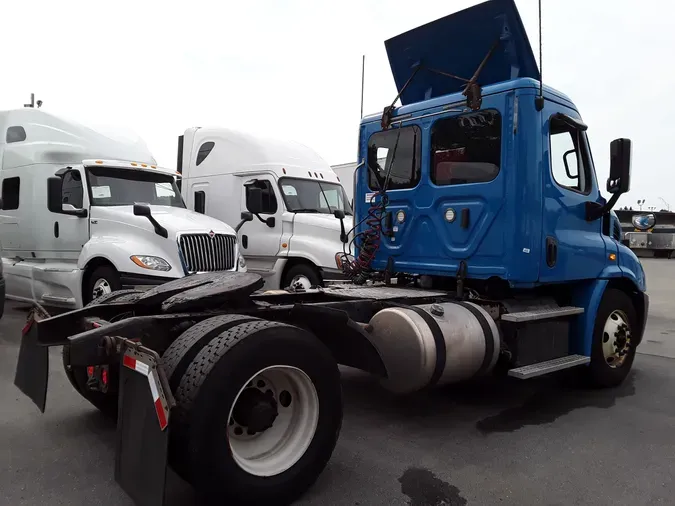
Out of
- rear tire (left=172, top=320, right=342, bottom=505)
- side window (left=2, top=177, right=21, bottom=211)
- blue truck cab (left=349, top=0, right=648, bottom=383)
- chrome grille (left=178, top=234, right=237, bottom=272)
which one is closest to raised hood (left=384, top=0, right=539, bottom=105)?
blue truck cab (left=349, top=0, right=648, bottom=383)

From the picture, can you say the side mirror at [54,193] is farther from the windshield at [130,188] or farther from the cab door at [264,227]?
the cab door at [264,227]

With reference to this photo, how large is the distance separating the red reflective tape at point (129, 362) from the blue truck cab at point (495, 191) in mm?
3047

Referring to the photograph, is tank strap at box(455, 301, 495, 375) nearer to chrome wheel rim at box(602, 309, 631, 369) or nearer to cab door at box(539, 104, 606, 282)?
cab door at box(539, 104, 606, 282)

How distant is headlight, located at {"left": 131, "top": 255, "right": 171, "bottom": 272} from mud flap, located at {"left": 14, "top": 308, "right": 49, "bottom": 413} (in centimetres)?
378

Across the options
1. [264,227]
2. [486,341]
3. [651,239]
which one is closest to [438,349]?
[486,341]

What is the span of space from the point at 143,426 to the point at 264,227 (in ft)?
24.3

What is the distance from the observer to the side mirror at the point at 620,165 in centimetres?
502

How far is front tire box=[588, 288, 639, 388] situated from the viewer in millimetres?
5359

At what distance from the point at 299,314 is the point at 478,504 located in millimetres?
1575

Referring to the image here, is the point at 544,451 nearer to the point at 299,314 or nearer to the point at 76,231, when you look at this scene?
the point at 299,314

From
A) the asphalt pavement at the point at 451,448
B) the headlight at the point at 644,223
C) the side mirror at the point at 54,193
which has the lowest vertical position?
the asphalt pavement at the point at 451,448

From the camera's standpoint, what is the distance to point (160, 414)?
2.54m

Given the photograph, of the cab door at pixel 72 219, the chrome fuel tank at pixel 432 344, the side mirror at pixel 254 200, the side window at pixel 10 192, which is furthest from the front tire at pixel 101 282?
the chrome fuel tank at pixel 432 344

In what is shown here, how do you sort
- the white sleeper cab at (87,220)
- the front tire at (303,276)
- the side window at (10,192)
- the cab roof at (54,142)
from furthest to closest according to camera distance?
the side window at (10,192), the cab roof at (54,142), the front tire at (303,276), the white sleeper cab at (87,220)
